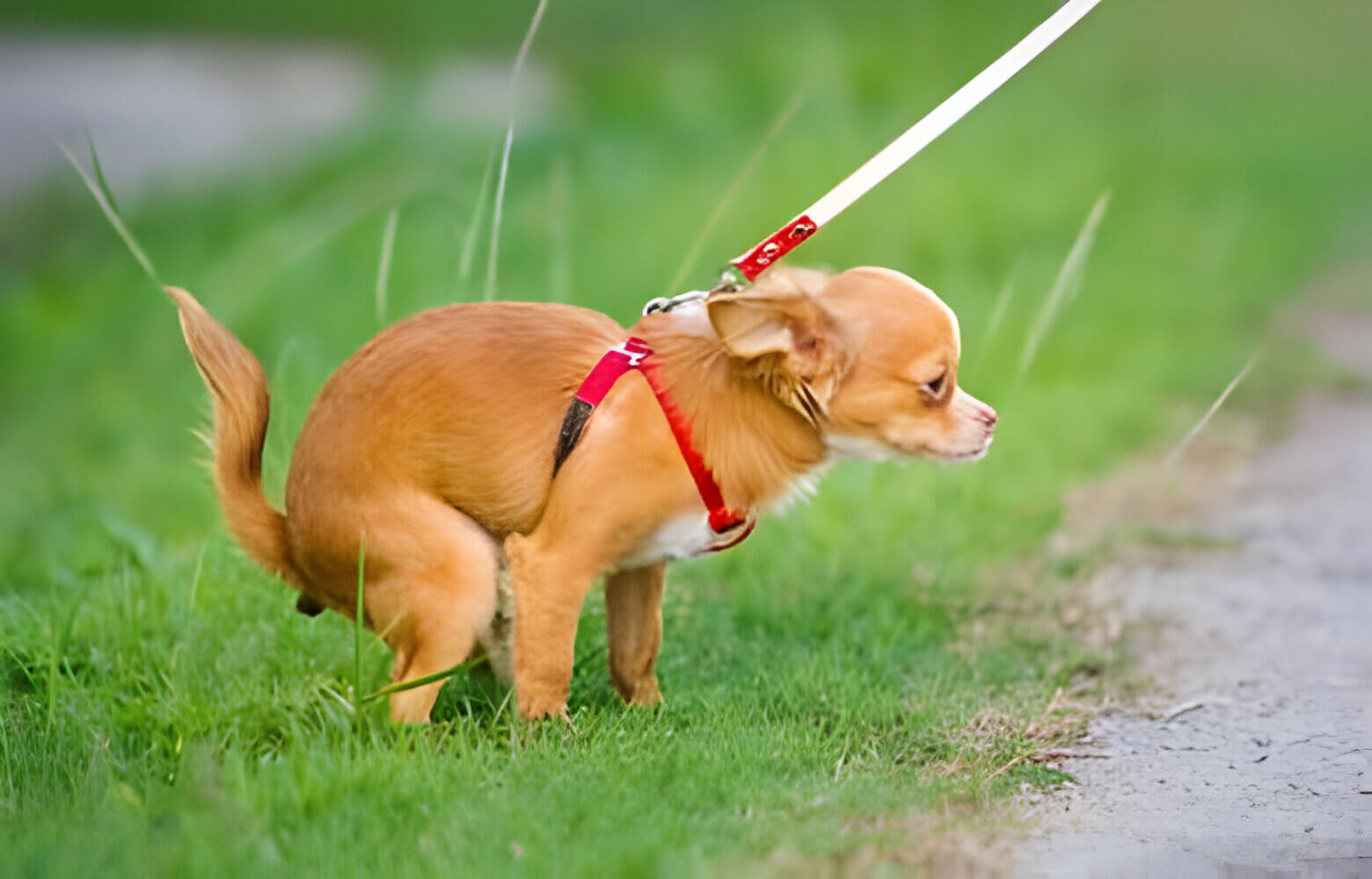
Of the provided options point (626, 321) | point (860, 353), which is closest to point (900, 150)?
point (860, 353)

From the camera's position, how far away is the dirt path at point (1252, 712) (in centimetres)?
335

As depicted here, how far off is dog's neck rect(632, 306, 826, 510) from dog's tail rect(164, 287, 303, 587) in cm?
93

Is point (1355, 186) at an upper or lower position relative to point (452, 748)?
upper

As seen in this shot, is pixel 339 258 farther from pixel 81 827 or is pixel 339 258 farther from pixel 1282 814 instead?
pixel 1282 814

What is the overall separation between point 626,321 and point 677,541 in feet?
11.2

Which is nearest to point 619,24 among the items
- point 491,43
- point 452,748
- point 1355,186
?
point 491,43

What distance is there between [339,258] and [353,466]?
4.80m

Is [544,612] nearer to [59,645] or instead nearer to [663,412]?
[663,412]

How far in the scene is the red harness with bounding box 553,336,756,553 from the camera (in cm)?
350

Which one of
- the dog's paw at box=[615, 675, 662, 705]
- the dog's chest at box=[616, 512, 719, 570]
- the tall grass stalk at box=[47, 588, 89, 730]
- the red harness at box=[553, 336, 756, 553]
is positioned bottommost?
the tall grass stalk at box=[47, 588, 89, 730]

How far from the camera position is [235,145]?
9625 millimetres

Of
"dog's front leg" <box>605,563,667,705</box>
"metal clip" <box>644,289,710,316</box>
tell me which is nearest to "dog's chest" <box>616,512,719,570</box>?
"dog's front leg" <box>605,563,667,705</box>

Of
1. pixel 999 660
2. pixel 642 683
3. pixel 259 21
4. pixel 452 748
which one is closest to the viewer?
pixel 452 748

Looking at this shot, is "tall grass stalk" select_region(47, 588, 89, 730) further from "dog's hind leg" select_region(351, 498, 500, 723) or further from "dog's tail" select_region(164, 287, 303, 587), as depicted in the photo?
"dog's hind leg" select_region(351, 498, 500, 723)
